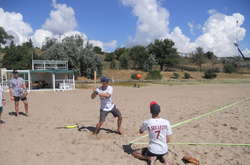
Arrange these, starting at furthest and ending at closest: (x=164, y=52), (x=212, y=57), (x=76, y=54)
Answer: (x=212, y=57), (x=164, y=52), (x=76, y=54)

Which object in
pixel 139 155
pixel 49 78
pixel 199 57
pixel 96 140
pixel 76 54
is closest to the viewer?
pixel 139 155

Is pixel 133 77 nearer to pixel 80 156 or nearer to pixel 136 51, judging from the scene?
pixel 136 51

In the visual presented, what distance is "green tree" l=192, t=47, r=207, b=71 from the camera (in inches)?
2451

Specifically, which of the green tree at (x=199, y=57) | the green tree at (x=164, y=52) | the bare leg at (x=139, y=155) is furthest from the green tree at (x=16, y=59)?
the green tree at (x=199, y=57)

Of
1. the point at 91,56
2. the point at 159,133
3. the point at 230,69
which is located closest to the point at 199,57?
the point at 230,69

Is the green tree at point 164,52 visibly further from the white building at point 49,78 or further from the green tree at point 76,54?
the white building at point 49,78

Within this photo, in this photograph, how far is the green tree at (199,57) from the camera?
6225 cm

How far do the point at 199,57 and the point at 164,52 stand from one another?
43.9ft

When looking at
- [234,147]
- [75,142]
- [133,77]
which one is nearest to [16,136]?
[75,142]

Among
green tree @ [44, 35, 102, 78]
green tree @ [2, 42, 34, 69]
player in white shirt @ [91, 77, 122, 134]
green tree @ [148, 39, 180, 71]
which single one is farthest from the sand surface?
green tree @ [148, 39, 180, 71]

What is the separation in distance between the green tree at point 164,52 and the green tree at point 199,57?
976 centimetres

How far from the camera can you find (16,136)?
17.2 feet

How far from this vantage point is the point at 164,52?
185ft

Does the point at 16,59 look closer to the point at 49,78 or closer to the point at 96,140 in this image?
the point at 49,78
